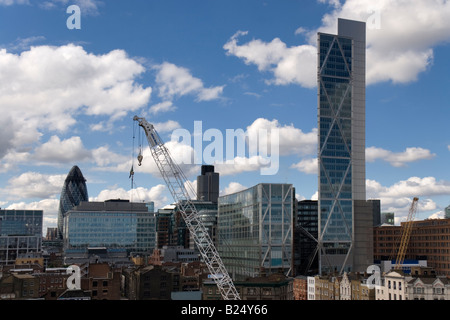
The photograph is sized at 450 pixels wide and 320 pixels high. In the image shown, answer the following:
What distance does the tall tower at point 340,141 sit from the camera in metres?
172

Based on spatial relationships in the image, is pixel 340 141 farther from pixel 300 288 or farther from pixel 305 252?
pixel 300 288

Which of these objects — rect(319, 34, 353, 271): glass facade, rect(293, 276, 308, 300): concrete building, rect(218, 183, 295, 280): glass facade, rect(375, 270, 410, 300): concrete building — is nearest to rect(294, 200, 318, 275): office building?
rect(319, 34, 353, 271): glass facade

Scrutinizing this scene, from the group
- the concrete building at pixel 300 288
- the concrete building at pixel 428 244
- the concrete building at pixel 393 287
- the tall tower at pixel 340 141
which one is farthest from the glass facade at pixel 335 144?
the concrete building at pixel 393 287

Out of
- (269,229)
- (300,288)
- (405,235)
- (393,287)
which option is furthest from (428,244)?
(393,287)

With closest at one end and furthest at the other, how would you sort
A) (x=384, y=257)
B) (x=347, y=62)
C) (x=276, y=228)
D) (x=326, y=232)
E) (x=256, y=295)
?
(x=256, y=295) → (x=276, y=228) → (x=326, y=232) → (x=347, y=62) → (x=384, y=257)

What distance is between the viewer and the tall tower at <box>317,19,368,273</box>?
6786 inches

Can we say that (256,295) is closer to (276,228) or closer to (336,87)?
(276,228)

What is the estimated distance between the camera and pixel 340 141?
590ft

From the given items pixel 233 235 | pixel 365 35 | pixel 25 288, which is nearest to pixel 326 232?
pixel 233 235

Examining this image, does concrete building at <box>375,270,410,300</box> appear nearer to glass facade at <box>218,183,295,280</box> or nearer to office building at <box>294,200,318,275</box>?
glass facade at <box>218,183,295,280</box>

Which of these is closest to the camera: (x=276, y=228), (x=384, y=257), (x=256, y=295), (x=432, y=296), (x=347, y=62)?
(x=432, y=296)

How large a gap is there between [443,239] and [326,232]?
40.8m

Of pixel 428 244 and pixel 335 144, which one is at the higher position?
pixel 335 144

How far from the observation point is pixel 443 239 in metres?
174
